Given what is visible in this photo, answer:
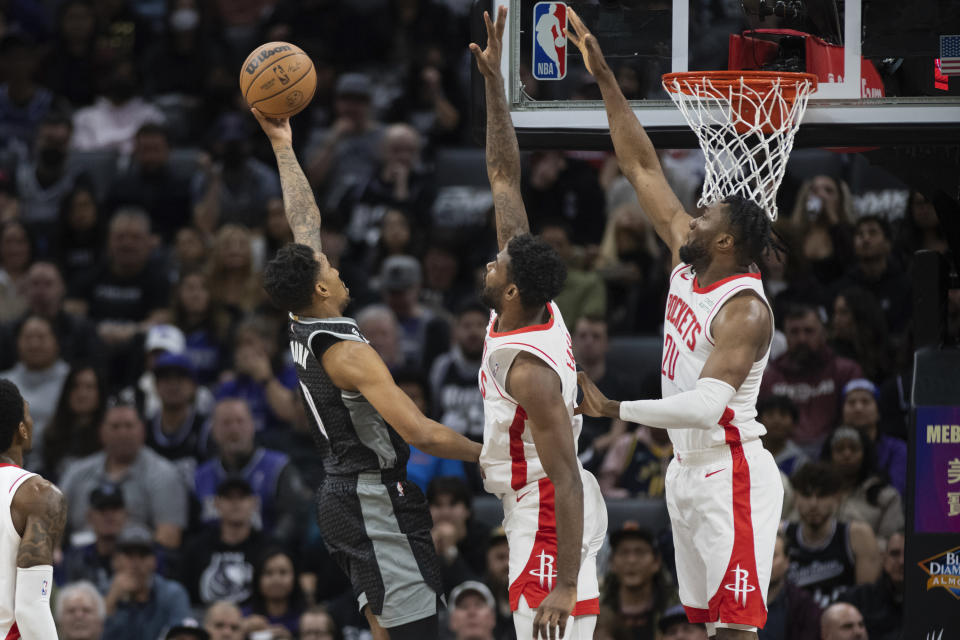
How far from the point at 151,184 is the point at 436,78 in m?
2.37

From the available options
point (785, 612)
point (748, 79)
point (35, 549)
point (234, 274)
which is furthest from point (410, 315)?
point (35, 549)

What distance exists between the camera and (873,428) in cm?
792

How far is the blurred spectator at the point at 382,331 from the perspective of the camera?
909 centimetres

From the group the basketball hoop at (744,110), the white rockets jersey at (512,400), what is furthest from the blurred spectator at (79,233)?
the white rockets jersey at (512,400)

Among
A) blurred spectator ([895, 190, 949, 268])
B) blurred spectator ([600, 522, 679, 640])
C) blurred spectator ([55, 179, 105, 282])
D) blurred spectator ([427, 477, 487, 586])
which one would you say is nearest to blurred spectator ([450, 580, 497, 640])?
blurred spectator ([427, 477, 487, 586])

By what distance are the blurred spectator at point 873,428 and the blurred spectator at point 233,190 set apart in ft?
15.2

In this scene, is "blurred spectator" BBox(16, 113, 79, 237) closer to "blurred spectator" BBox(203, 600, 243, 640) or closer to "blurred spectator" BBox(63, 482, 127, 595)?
"blurred spectator" BBox(63, 482, 127, 595)

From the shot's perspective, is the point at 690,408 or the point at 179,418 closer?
the point at 690,408

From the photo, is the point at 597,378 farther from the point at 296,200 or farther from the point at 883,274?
the point at 296,200

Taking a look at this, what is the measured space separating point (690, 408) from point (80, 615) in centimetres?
398

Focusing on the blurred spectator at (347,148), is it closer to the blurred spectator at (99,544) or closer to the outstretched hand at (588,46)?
A: the blurred spectator at (99,544)

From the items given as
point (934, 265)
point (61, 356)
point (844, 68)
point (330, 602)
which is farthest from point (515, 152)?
point (61, 356)

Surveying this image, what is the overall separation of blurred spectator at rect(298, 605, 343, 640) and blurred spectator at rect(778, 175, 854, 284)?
11.8 feet

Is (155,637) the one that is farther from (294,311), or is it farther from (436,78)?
(436,78)
